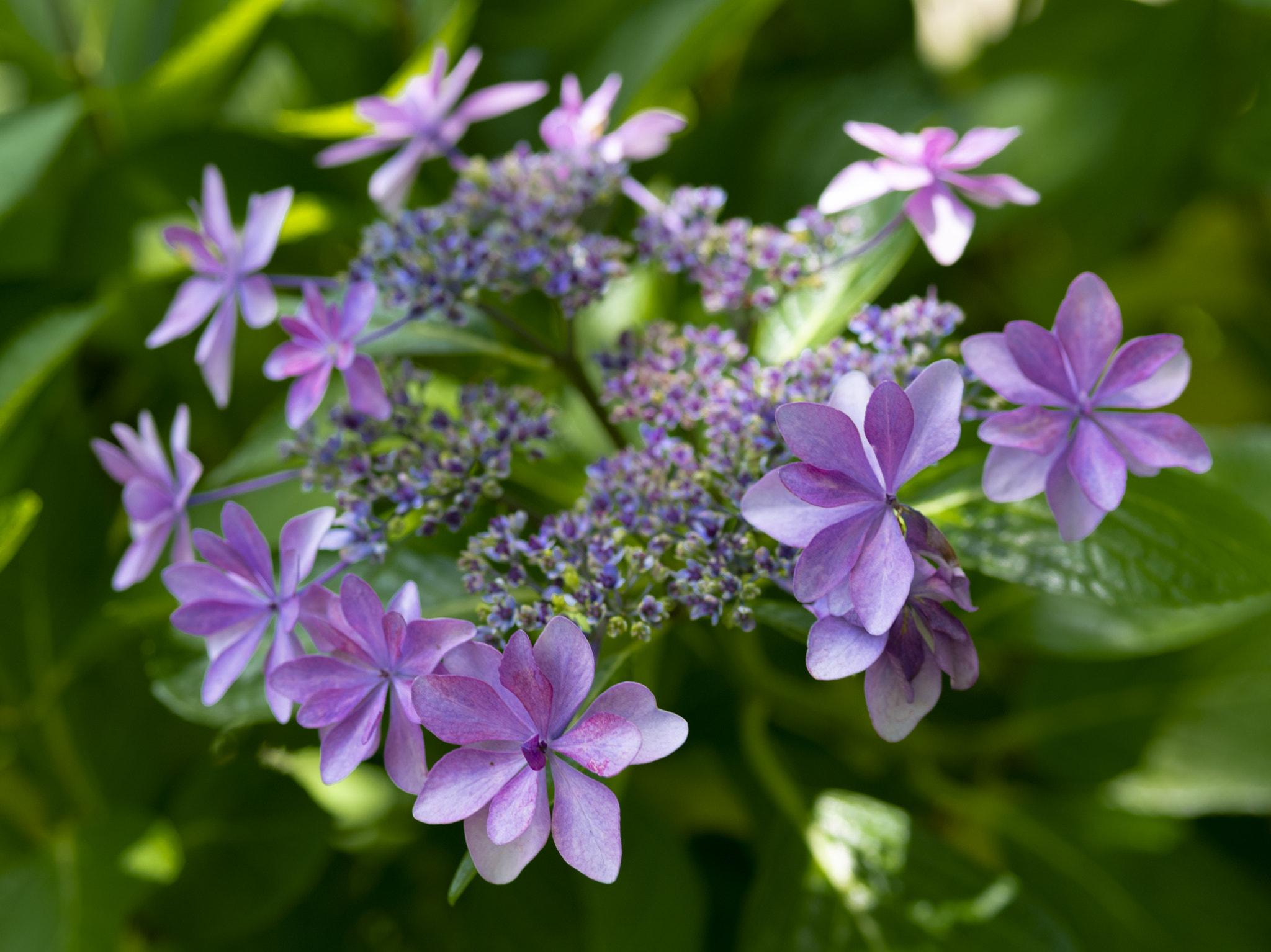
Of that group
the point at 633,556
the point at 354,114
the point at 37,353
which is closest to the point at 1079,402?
the point at 633,556

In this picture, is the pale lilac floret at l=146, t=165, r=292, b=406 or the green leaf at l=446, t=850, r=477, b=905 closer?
the green leaf at l=446, t=850, r=477, b=905

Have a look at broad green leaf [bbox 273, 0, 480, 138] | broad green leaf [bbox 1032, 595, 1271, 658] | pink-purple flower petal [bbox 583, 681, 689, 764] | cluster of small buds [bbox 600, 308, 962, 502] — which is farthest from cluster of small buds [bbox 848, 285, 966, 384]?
broad green leaf [bbox 273, 0, 480, 138]

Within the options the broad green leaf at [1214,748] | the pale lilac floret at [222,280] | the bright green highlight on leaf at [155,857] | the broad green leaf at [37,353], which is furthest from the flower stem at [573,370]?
the broad green leaf at [1214,748]

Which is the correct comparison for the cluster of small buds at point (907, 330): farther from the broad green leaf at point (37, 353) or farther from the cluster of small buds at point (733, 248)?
the broad green leaf at point (37, 353)

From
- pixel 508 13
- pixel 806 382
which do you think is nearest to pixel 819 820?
pixel 806 382

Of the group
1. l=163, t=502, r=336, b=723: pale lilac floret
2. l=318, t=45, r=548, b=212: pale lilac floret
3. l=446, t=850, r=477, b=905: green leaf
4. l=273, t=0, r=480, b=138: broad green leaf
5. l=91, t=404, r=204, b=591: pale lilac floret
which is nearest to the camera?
l=446, t=850, r=477, b=905: green leaf

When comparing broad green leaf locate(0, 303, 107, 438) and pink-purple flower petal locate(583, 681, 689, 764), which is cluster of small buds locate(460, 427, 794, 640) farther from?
broad green leaf locate(0, 303, 107, 438)
